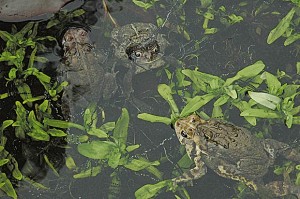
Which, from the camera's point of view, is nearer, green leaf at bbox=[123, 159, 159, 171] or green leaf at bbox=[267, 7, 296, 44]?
green leaf at bbox=[123, 159, 159, 171]

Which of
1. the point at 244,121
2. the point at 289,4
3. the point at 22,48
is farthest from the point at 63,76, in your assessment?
the point at 289,4

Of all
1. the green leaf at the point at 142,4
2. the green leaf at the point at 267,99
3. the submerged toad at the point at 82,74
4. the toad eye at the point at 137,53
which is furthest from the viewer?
the green leaf at the point at 142,4

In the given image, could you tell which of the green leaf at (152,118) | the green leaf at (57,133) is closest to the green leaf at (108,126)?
the green leaf at (152,118)

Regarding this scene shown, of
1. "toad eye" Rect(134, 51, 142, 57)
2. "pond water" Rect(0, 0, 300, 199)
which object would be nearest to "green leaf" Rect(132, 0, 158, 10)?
"pond water" Rect(0, 0, 300, 199)

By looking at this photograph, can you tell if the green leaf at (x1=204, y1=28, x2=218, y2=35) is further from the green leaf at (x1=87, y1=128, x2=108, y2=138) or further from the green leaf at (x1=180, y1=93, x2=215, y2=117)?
the green leaf at (x1=87, y1=128, x2=108, y2=138)

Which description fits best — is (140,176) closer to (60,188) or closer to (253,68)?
(60,188)

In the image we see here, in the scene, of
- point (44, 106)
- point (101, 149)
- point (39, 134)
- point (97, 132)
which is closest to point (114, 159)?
point (101, 149)

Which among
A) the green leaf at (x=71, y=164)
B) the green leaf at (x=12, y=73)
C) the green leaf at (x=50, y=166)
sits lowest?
the green leaf at (x=50, y=166)

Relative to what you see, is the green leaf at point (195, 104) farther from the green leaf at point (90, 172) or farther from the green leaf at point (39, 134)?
the green leaf at point (39, 134)
